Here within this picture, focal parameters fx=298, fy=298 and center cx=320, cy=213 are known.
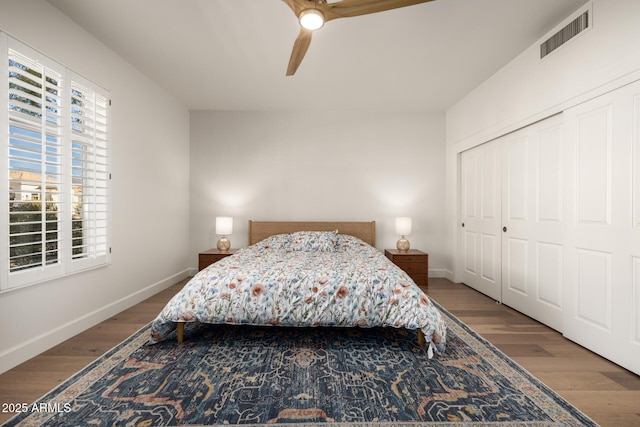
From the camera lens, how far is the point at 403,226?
14.1ft

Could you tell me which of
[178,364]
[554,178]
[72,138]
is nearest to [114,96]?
[72,138]

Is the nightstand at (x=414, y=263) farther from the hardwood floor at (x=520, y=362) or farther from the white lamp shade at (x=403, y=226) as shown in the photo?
the hardwood floor at (x=520, y=362)

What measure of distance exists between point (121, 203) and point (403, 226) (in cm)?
351

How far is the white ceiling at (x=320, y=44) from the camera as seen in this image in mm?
2363

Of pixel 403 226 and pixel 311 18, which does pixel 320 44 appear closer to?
pixel 311 18

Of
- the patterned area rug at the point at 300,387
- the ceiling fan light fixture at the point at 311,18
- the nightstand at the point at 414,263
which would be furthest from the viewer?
the nightstand at the point at 414,263

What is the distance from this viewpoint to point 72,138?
2.51 metres

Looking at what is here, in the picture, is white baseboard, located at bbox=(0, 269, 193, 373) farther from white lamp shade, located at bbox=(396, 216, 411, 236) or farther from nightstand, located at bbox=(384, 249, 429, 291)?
white lamp shade, located at bbox=(396, 216, 411, 236)

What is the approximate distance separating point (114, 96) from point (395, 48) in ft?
9.44

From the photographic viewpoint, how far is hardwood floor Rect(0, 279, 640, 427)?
168cm

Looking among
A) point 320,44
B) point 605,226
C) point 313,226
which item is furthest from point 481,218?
point 320,44

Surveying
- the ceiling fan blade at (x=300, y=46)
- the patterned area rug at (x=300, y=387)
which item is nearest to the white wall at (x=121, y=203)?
the patterned area rug at (x=300, y=387)

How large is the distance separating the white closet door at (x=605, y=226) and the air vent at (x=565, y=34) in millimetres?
612

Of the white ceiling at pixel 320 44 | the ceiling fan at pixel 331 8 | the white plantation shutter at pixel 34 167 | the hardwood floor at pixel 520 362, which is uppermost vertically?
the white ceiling at pixel 320 44
